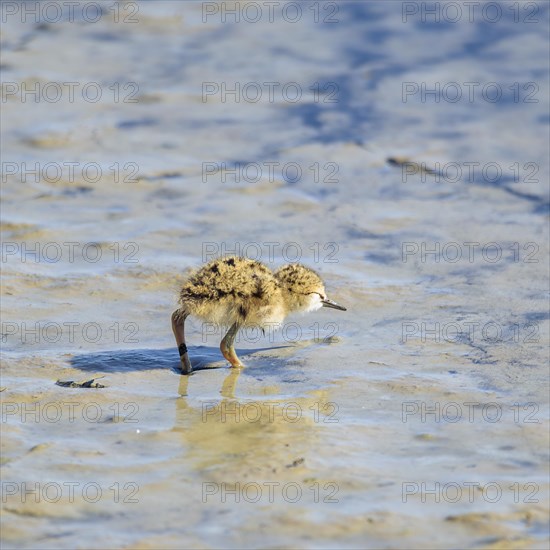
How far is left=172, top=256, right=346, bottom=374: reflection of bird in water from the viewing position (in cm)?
709

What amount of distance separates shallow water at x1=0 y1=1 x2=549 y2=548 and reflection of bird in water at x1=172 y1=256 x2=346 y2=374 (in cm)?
21

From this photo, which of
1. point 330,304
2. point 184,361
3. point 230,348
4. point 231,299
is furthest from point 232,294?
point 330,304

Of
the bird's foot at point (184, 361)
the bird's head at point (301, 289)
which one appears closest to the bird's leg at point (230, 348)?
the bird's foot at point (184, 361)

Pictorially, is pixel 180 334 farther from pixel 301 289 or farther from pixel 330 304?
pixel 330 304

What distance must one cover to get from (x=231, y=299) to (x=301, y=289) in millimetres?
544

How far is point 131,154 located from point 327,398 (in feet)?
16.5

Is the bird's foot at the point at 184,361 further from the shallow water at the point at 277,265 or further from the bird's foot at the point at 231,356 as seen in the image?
the bird's foot at the point at 231,356

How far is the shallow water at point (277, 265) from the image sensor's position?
5223 mm

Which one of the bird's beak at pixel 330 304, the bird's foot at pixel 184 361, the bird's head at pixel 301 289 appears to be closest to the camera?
the bird's foot at pixel 184 361

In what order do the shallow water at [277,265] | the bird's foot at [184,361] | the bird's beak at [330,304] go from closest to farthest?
A: the shallow water at [277,265], the bird's foot at [184,361], the bird's beak at [330,304]

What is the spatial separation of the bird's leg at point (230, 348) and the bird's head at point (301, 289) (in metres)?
0.47

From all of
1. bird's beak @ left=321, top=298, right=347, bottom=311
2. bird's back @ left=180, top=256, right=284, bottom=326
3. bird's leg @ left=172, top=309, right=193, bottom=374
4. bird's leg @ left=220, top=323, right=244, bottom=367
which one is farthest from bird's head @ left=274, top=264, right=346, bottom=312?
bird's leg @ left=172, top=309, right=193, bottom=374

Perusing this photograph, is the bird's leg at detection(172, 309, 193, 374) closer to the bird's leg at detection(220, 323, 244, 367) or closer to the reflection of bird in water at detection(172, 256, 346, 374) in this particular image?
the reflection of bird in water at detection(172, 256, 346, 374)

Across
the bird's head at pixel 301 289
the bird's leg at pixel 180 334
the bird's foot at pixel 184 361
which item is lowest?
the bird's foot at pixel 184 361
